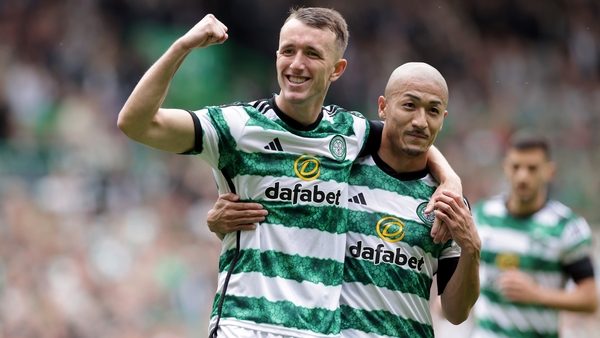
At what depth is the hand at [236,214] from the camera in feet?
14.2

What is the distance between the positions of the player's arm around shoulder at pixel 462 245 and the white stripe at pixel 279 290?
0.71 m

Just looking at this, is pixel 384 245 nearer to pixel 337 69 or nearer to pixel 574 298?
pixel 337 69

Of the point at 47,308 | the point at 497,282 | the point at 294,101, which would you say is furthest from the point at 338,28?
the point at 47,308

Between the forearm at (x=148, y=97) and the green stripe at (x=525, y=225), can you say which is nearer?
the forearm at (x=148, y=97)

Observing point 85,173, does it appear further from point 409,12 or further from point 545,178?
point 409,12

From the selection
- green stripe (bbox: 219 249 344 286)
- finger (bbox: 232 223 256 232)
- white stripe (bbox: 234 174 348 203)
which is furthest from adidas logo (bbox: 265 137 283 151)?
green stripe (bbox: 219 249 344 286)

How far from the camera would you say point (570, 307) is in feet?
21.0

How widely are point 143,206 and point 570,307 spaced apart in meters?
6.94

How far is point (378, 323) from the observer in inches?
181

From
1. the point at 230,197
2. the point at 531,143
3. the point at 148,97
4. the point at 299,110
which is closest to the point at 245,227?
the point at 230,197

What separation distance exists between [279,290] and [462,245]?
963mm

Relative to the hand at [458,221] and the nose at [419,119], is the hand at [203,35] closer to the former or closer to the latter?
the nose at [419,119]

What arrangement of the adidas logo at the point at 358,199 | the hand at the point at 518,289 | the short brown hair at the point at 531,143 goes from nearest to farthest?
1. the adidas logo at the point at 358,199
2. the hand at the point at 518,289
3. the short brown hair at the point at 531,143

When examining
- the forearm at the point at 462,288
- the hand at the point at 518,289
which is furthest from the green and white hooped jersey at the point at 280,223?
the hand at the point at 518,289
